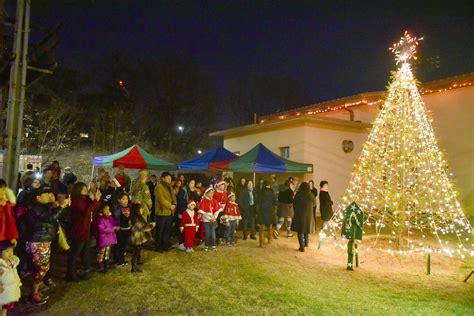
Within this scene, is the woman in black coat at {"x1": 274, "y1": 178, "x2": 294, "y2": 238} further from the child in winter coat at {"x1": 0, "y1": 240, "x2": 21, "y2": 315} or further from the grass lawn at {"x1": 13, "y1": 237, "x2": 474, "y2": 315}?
the child in winter coat at {"x1": 0, "y1": 240, "x2": 21, "y2": 315}

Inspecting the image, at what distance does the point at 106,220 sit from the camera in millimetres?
6660

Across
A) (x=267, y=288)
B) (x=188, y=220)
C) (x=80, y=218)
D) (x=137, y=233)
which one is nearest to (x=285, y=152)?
(x=188, y=220)

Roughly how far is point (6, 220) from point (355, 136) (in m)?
13.9

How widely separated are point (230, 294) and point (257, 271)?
1.41 m

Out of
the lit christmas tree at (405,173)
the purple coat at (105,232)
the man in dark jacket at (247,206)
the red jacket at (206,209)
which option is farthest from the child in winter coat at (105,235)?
the lit christmas tree at (405,173)

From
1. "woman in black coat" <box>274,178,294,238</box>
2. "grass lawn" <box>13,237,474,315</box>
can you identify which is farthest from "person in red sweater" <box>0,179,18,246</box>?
"woman in black coat" <box>274,178,294,238</box>

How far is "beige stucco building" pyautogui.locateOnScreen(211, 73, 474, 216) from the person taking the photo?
1389 centimetres

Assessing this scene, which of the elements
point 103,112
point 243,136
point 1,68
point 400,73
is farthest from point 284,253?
point 103,112

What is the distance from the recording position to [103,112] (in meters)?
24.9

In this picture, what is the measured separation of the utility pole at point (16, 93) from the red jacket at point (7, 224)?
3.28 feet

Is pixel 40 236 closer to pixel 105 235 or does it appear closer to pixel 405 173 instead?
pixel 105 235

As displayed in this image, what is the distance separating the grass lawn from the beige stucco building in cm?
667

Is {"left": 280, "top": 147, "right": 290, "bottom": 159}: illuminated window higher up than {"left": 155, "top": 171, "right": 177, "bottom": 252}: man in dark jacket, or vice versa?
{"left": 280, "top": 147, "right": 290, "bottom": 159}: illuminated window

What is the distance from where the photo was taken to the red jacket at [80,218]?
6.06 metres
